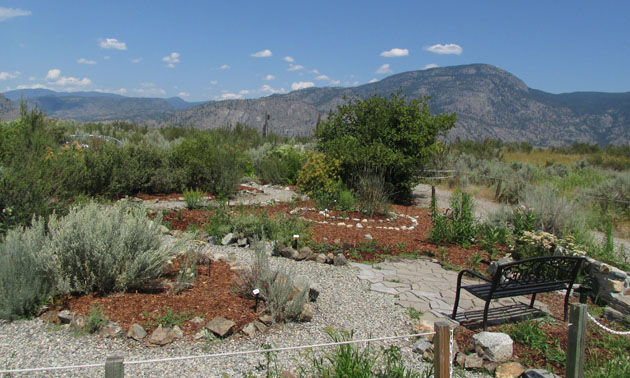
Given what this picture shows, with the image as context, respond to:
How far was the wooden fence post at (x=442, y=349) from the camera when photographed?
236 centimetres

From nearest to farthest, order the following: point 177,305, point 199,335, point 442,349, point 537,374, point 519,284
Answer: point 442,349 → point 537,374 → point 199,335 → point 177,305 → point 519,284

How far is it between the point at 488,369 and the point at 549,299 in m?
2.28

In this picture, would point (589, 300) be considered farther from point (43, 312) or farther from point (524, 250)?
point (43, 312)

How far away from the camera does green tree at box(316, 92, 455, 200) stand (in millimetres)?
11023

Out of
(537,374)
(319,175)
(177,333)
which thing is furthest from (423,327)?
(319,175)

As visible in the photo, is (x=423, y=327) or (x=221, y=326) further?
(x=423, y=327)

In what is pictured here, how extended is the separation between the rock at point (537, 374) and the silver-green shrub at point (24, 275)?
158 inches

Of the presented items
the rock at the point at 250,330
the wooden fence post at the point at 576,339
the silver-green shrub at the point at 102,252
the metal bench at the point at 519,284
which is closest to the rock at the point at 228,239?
the silver-green shrub at the point at 102,252

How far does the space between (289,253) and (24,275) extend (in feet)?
10.4

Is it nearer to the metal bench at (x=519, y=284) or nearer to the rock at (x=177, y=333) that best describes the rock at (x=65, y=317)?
the rock at (x=177, y=333)

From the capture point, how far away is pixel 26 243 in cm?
375

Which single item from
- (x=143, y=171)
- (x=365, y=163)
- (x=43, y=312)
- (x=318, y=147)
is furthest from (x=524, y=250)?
(x=143, y=171)

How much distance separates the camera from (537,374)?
121 inches

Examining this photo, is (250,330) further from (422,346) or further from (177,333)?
(422,346)
